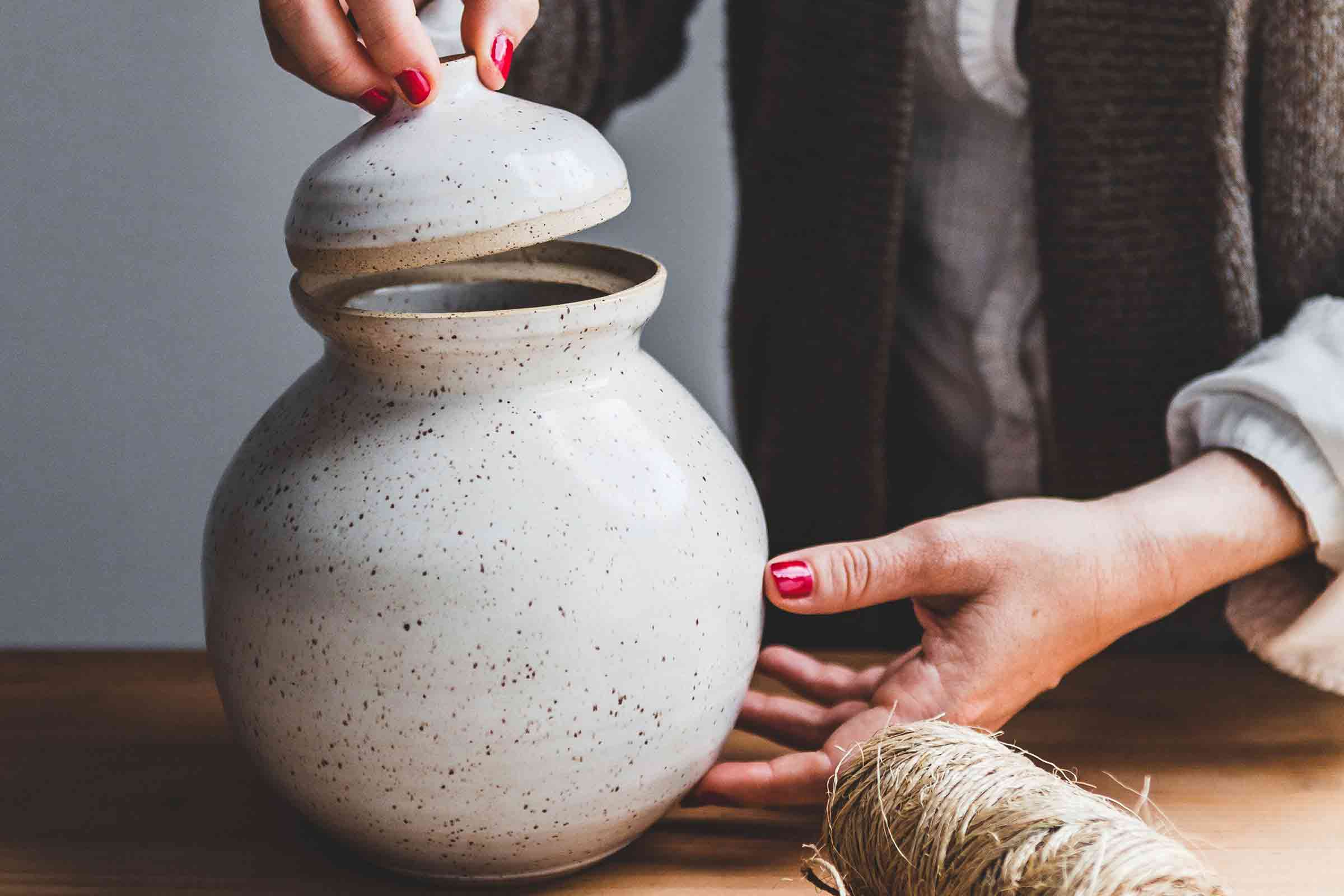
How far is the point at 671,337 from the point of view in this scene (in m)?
1.82

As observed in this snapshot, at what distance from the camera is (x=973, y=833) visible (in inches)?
21.2

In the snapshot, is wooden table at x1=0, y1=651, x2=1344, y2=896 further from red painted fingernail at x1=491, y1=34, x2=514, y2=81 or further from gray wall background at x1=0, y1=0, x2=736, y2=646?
gray wall background at x1=0, y1=0, x2=736, y2=646

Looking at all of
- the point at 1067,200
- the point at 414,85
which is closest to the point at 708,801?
the point at 414,85

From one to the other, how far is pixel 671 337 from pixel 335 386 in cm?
124

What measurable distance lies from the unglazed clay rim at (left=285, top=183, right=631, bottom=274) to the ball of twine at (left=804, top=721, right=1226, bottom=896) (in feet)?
0.97

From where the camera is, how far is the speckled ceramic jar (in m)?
0.54

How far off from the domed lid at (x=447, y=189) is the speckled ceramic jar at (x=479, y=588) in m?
0.03

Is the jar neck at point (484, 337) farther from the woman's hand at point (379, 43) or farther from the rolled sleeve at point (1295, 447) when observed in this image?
the rolled sleeve at point (1295, 447)

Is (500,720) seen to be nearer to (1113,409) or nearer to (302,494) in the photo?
(302,494)

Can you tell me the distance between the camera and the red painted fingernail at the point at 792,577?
0.64m

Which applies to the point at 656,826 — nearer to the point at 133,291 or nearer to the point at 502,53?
the point at 502,53

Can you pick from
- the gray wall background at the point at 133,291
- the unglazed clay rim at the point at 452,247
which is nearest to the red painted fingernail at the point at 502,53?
the unglazed clay rim at the point at 452,247

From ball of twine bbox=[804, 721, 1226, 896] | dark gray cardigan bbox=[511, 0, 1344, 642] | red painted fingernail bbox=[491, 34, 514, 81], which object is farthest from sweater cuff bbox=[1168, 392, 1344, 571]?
red painted fingernail bbox=[491, 34, 514, 81]

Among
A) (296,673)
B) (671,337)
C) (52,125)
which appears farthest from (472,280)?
(671,337)
